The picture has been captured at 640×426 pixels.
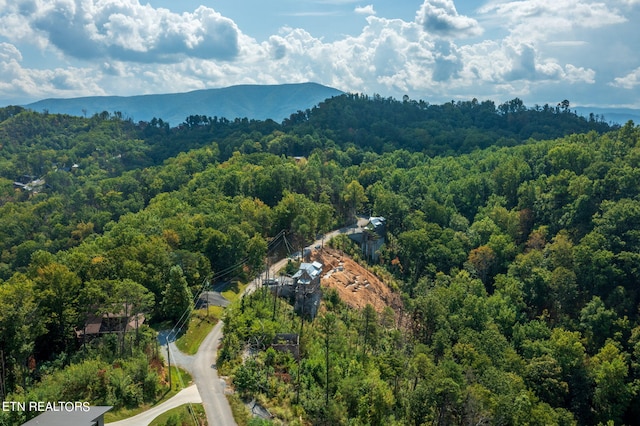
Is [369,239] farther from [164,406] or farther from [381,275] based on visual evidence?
[164,406]

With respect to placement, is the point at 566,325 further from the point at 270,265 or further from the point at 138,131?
the point at 138,131

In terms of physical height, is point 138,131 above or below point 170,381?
above

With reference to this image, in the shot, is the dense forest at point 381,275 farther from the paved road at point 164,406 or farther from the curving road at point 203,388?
the curving road at point 203,388

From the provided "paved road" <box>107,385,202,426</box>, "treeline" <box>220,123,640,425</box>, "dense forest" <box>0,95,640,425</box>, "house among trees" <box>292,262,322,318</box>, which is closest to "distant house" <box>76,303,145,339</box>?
"dense forest" <box>0,95,640,425</box>

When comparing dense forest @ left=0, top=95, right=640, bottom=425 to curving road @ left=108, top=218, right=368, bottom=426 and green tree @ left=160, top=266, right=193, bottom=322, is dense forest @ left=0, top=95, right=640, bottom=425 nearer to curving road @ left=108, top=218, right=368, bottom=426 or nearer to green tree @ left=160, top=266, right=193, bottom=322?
green tree @ left=160, top=266, right=193, bottom=322

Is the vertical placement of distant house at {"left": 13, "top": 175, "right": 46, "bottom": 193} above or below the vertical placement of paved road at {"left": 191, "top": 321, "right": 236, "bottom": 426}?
above

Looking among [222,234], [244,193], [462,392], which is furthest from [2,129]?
[462,392]

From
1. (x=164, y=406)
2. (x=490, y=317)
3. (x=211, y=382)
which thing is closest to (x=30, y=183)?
(x=211, y=382)
